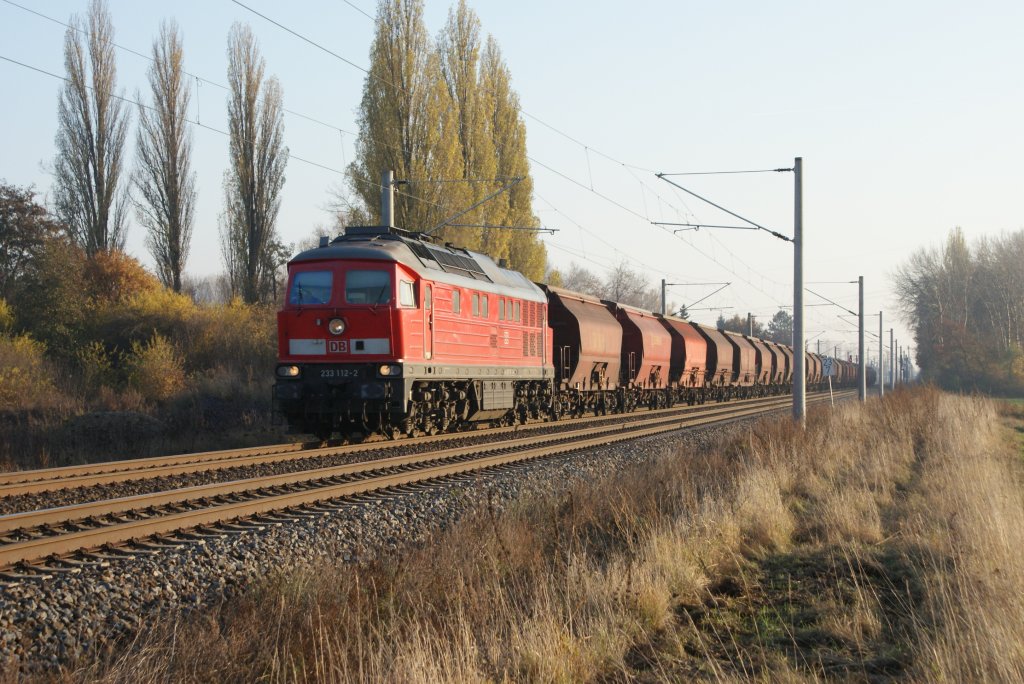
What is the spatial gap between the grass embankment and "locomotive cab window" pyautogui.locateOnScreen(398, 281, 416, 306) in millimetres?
7058

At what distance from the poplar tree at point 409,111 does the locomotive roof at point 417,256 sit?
1495 centimetres

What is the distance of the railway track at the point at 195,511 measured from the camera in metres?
8.17

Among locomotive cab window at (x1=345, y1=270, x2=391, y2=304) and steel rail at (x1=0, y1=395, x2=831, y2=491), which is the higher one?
locomotive cab window at (x1=345, y1=270, x2=391, y2=304)

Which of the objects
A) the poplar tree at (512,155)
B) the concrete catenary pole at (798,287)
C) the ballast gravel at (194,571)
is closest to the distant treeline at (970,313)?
the poplar tree at (512,155)

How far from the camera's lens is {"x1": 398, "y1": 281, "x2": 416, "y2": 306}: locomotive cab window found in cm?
1769

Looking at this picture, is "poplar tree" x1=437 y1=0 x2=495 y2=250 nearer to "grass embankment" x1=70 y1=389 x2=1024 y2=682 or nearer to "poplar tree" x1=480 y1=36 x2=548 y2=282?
"poplar tree" x1=480 y1=36 x2=548 y2=282

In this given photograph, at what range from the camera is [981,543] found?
26.3 feet

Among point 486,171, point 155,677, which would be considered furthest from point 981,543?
point 486,171

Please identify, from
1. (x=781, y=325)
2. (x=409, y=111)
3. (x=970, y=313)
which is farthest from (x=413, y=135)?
(x=781, y=325)

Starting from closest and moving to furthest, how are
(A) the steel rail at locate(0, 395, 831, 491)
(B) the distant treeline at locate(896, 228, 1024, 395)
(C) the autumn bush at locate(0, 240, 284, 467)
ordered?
1. (A) the steel rail at locate(0, 395, 831, 491)
2. (C) the autumn bush at locate(0, 240, 284, 467)
3. (B) the distant treeline at locate(896, 228, 1024, 395)

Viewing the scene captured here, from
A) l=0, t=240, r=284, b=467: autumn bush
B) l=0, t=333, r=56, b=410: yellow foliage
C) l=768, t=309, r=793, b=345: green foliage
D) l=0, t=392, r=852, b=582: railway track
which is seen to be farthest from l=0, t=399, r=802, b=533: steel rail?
l=768, t=309, r=793, b=345: green foliage

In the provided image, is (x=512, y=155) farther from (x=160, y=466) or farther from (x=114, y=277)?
(x=160, y=466)

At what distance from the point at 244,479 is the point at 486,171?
31.8 meters

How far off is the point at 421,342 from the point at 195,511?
8.71 m
